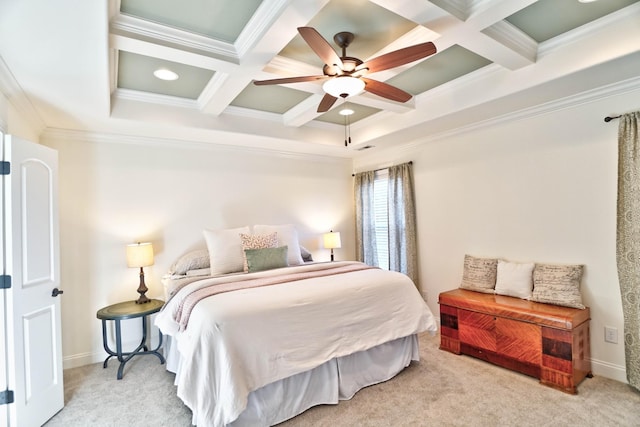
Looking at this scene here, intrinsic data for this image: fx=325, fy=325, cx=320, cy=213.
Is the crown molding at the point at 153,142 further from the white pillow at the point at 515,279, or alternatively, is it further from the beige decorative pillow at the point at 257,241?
the white pillow at the point at 515,279

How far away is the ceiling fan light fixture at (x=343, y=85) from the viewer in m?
2.26

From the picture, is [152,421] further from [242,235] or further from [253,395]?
[242,235]

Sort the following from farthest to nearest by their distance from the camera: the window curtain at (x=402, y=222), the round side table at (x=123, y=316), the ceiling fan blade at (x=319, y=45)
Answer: the window curtain at (x=402, y=222) → the round side table at (x=123, y=316) → the ceiling fan blade at (x=319, y=45)

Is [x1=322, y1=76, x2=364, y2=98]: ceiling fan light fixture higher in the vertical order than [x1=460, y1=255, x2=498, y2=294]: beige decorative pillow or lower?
higher

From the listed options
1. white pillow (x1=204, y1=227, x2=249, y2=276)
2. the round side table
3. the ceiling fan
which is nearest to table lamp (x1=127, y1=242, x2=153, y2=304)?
the round side table

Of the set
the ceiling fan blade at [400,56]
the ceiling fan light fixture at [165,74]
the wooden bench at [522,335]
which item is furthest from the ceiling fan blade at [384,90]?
the wooden bench at [522,335]

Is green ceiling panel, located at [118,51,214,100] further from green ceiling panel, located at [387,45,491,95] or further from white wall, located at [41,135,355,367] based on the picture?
green ceiling panel, located at [387,45,491,95]

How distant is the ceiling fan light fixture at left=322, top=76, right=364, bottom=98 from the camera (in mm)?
2262

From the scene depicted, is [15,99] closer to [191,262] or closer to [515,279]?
[191,262]

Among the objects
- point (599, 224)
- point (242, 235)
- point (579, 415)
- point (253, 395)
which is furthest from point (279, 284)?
point (599, 224)

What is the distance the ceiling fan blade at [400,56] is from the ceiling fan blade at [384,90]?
173 mm

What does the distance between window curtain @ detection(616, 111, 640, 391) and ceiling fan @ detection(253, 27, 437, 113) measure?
180 centimetres

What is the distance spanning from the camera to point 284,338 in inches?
87.2

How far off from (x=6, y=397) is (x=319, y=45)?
117 inches
